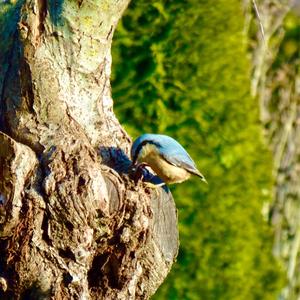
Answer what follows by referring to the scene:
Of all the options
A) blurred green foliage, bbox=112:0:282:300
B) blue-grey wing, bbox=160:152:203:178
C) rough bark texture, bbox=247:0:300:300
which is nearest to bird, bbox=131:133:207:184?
blue-grey wing, bbox=160:152:203:178

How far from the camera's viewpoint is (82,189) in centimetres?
458

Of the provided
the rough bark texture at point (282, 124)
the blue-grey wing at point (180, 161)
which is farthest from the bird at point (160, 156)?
the rough bark texture at point (282, 124)

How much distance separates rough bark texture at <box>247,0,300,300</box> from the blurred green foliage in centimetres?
311

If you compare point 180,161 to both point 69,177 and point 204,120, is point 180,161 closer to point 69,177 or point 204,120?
point 69,177

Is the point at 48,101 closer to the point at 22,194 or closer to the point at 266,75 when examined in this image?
the point at 22,194

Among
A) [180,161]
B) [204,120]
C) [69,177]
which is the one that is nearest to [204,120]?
[204,120]

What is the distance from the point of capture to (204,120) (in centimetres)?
844

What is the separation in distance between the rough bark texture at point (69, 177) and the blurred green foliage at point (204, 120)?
2.68m

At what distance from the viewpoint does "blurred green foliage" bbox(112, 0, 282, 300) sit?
7.90 metres

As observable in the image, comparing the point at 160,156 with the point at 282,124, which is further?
the point at 282,124

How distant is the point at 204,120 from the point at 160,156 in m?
3.51

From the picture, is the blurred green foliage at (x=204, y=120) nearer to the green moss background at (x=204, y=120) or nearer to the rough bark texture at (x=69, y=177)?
the green moss background at (x=204, y=120)

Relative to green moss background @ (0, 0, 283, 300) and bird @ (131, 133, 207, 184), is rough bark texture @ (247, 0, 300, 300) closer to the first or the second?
green moss background @ (0, 0, 283, 300)

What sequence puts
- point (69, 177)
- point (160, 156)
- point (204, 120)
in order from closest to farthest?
point (69, 177)
point (160, 156)
point (204, 120)
